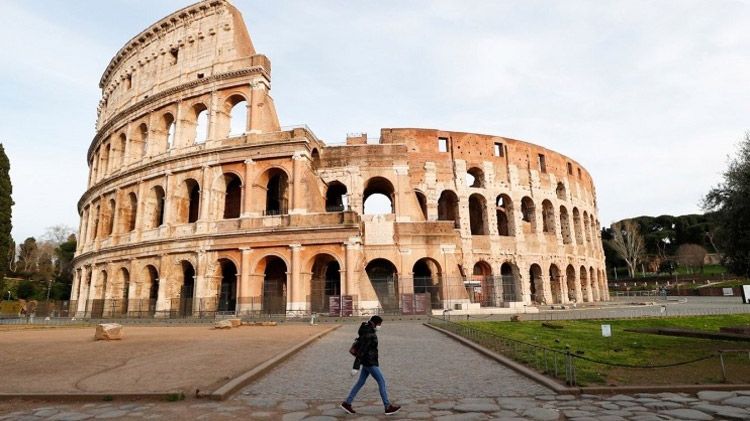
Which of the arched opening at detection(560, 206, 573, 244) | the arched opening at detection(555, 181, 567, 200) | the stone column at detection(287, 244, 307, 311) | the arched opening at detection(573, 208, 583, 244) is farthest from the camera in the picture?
the arched opening at detection(573, 208, 583, 244)

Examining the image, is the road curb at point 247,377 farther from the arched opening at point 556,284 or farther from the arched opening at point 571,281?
the arched opening at point 571,281

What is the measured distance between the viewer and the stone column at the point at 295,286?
864 inches

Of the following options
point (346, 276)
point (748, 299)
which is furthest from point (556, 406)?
point (748, 299)

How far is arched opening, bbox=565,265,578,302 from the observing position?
3381cm

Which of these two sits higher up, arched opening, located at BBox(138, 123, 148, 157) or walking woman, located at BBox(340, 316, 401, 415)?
arched opening, located at BBox(138, 123, 148, 157)

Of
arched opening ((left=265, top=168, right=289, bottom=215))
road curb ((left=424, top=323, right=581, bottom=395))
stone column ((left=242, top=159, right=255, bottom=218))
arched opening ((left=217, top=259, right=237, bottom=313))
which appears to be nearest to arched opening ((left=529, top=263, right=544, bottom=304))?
arched opening ((left=265, top=168, right=289, bottom=215))

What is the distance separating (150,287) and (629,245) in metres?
56.4

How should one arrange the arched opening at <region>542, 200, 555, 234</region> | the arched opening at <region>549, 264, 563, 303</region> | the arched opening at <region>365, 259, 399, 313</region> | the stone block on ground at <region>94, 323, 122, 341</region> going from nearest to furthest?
the stone block on ground at <region>94, 323, 122, 341</region> < the arched opening at <region>365, 259, 399, 313</region> < the arched opening at <region>549, 264, 563, 303</region> < the arched opening at <region>542, 200, 555, 234</region>

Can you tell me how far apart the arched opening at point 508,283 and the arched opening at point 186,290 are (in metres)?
18.6

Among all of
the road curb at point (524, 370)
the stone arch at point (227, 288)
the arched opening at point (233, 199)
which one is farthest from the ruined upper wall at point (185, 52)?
the road curb at point (524, 370)

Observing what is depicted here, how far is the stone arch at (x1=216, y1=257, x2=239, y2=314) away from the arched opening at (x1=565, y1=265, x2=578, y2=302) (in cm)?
2516

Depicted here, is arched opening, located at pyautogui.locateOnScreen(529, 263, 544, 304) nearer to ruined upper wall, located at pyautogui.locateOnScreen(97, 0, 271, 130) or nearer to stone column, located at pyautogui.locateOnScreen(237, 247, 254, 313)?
stone column, located at pyautogui.locateOnScreen(237, 247, 254, 313)

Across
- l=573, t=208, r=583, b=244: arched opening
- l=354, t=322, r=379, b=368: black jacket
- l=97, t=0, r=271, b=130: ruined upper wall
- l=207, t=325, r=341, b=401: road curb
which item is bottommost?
l=207, t=325, r=341, b=401: road curb

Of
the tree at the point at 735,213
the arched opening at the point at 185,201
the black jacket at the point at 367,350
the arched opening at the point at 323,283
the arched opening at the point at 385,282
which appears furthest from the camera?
the arched opening at the point at 185,201
